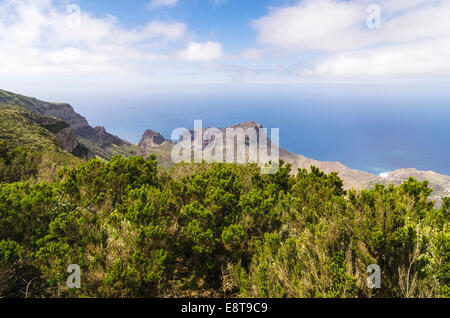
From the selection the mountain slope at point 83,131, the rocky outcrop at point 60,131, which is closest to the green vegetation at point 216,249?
the rocky outcrop at point 60,131

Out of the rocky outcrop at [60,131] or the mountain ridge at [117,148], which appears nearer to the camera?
the rocky outcrop at [60,131]

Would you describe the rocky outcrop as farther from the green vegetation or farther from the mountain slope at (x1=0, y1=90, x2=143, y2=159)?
the green vegetation

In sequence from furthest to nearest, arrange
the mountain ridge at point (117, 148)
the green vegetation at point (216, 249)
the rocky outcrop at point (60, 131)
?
the mountain ridge at point (117, 148), the rocky outcrop at point (60, 131), the green vegetation at point (216, 249)

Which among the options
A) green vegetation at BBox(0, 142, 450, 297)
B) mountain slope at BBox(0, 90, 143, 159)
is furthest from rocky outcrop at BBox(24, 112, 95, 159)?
green vegetation at BBox(0, 142, 450, 297)

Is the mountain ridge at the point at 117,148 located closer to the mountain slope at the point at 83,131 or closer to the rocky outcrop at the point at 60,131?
the mountain slope at the point at 83,131

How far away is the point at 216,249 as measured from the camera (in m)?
6.48

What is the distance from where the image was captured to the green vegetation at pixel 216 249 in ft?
15.3

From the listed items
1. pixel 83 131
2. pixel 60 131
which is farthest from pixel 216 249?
pixel 83 131

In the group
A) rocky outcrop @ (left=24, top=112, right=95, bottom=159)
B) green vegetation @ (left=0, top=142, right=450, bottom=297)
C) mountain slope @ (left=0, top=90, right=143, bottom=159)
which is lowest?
green vegetation @ (left=0, top=142, right=450, bottom=297)

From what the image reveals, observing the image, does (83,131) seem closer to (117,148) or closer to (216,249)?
(117,148)

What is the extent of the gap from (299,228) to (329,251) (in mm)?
2388

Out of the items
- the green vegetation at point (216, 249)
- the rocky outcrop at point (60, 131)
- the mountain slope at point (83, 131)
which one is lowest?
the green vegetation at point (216, 249)

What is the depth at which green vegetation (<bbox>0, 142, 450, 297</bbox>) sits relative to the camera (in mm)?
4672
